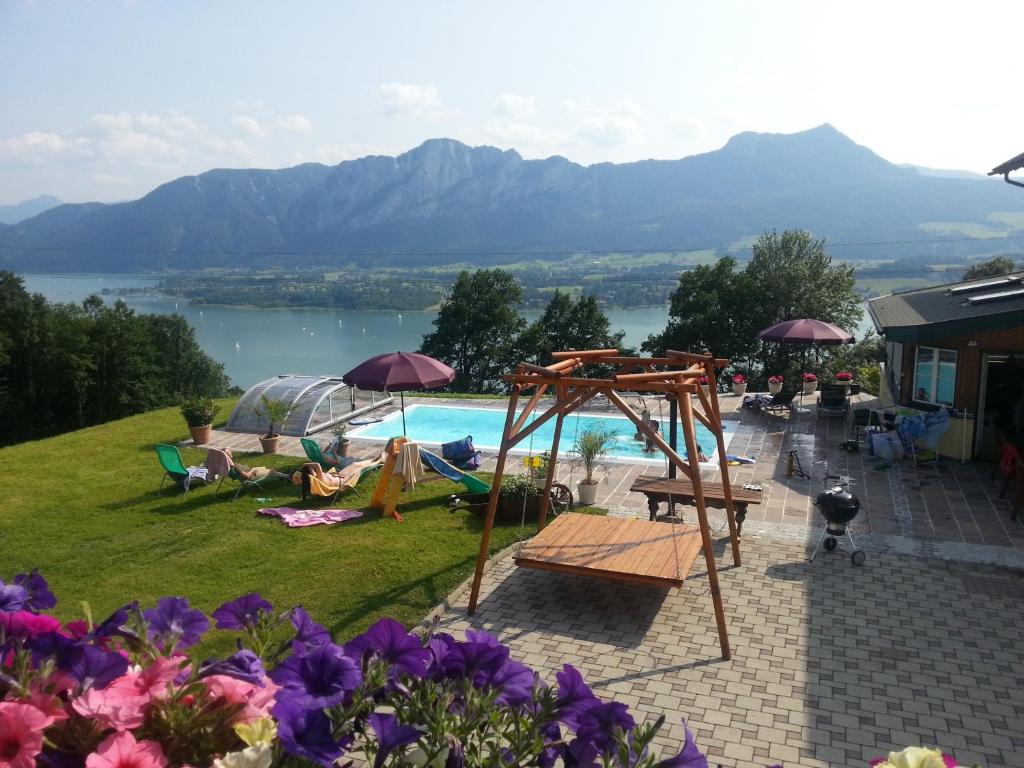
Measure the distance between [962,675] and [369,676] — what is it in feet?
24.4

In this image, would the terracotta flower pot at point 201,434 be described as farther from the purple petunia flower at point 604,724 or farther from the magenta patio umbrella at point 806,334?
the purple petunia flower at point 604,724

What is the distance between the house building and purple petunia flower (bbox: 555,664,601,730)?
14479mm

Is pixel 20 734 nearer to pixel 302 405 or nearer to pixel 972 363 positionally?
pixel 972 363

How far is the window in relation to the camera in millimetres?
14969

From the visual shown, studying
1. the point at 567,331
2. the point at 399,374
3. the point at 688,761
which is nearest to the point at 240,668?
the point at 688,761

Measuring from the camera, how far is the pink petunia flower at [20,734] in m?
1.31

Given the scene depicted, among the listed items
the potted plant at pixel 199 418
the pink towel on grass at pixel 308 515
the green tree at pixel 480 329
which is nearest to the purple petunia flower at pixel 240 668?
the pink towel on grass at pixel 308 515

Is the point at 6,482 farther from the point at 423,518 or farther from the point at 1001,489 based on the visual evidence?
the point at 1001,489

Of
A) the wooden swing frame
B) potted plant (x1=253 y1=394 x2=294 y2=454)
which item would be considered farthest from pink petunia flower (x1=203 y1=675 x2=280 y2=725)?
potted plant (x1=253 y1=394 x2=294 y2=454)

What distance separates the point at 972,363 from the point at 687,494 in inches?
295

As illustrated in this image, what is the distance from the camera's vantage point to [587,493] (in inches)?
490

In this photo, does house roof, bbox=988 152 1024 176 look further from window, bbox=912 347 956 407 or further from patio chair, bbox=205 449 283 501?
patio chair, bbox=205 449 283 501

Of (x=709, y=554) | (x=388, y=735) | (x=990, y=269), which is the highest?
(x=388, y=735)

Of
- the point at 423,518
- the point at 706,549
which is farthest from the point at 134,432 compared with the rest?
the point at 706,549
